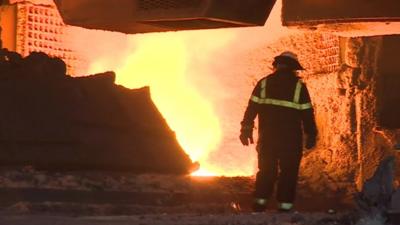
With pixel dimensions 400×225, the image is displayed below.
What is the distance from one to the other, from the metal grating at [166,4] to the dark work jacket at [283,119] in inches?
42.1

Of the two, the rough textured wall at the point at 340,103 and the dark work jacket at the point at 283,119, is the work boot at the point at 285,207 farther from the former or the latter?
the rough textured wall at the point at 340,103

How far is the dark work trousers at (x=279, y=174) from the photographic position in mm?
8742

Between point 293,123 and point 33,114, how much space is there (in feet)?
8.55

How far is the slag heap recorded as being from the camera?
9.17 meters

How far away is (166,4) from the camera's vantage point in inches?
342

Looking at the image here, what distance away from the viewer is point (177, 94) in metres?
13.8

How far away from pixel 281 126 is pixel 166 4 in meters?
1.59

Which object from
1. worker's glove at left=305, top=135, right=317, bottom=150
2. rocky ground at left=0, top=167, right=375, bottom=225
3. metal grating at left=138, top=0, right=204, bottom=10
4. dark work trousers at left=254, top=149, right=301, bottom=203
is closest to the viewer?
rocky ground at left=0, top=167, right=375, bottom=225

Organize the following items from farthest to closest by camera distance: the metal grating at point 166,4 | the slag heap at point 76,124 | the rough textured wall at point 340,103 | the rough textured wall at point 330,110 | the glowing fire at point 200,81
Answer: the glowing fire at point 200,81
the rough textured wall at point 330,110
the rough textured wall at point 340,103
the slag heap at point 76,124
the metal grating at point 166,4

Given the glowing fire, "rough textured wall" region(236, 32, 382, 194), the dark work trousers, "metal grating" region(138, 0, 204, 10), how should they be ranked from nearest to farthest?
"metal grating" region(138, 0, 204, 10) → the dark work trousers → "rough textured wall" region(236, 32, 382, 194) → the glowing fire

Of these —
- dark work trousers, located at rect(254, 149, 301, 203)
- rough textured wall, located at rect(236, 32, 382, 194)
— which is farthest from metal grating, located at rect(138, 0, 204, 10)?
rough textured wall, located at rect(236, 32, 382, 194)

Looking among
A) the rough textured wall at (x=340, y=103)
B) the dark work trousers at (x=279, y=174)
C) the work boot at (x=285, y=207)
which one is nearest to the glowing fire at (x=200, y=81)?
the rough textured wall at (x=340, y=103)

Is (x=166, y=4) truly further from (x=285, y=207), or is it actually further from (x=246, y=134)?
(x=285, y=207)

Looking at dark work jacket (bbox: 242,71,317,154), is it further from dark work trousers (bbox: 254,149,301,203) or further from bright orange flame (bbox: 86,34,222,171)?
bright orange flame (bbox: 86,34,222,171)
